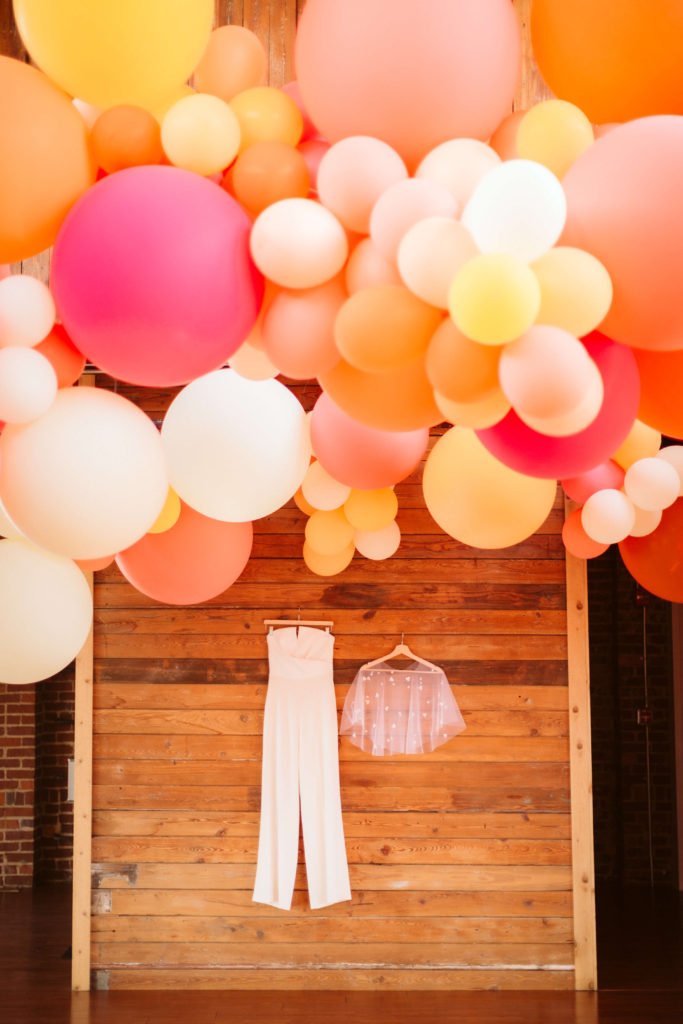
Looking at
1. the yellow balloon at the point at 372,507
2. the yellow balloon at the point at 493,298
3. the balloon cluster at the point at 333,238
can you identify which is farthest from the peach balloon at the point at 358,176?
the yellow balloon at the point at 372,507

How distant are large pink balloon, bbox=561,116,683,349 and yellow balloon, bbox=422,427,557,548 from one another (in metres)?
0.83

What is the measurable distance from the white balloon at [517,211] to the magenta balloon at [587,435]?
0.25m

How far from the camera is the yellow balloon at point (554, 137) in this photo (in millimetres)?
1432

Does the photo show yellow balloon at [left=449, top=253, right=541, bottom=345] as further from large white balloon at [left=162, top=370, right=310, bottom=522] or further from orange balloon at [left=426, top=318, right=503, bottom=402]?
large white balloon at [left=162, top=370, right=310, bottom=522]

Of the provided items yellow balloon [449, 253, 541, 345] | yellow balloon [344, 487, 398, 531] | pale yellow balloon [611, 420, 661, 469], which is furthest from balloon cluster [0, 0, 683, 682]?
yellow balloon [344, 487, 398, 531]

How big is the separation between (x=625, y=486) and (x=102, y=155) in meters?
1.59

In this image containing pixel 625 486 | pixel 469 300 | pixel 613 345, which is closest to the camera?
pixel 469 300

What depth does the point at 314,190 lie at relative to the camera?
59.6 inches

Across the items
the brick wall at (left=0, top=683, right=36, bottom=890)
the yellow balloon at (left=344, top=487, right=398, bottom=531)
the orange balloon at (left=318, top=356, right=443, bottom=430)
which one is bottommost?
the brick wall at (left=0, top=683, right=36, bottom=890)

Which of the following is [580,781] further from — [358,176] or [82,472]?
[358,176]

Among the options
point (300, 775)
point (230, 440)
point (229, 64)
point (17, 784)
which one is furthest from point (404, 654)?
point (17, 784)

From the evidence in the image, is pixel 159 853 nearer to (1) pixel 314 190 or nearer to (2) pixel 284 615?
(2) pixel 284 615

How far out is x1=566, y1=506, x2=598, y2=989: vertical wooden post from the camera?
4297 mm

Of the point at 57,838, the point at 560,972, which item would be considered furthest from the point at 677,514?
the point at 57,838
